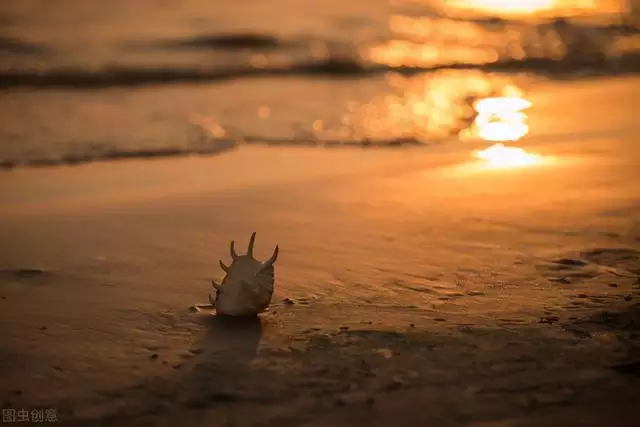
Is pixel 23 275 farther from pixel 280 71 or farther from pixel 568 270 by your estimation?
pixel 280 71

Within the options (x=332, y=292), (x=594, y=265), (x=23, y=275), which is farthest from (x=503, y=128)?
(x=23, y=275)

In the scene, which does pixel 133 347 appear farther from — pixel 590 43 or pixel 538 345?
pixel 590 43

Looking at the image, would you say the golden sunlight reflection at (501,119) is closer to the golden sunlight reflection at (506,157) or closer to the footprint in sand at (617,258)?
the golden sunlight reflection at (506,157)

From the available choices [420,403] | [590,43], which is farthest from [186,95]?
[420,403]

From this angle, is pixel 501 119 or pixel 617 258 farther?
pixel 501 119

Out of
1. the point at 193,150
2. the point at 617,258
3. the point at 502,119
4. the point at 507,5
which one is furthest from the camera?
the point at 507,5

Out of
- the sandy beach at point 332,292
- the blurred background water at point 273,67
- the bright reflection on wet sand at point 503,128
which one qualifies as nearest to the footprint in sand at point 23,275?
the sandy beach at point 332,292
